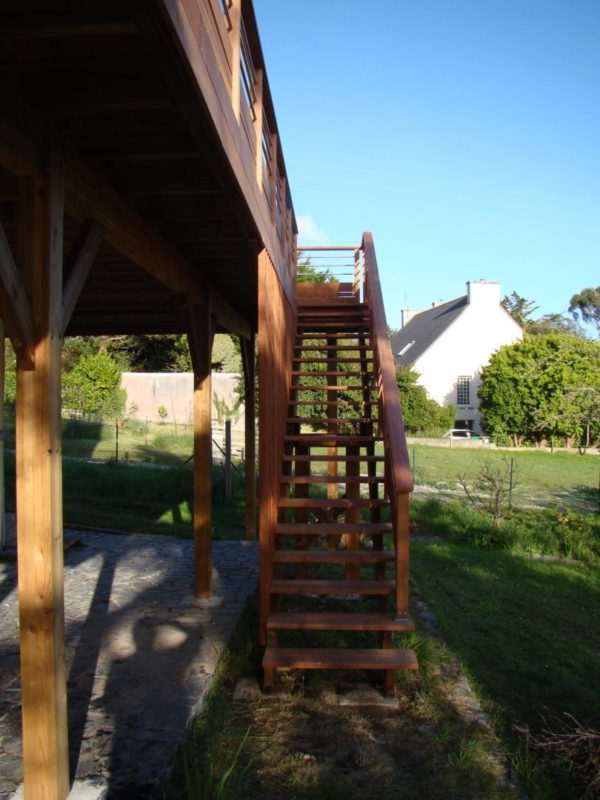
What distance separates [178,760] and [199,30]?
10.3 feet

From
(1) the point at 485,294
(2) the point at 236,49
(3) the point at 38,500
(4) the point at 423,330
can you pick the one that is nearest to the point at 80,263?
(3) the point at 38,500

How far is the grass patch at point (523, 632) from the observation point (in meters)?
3.77

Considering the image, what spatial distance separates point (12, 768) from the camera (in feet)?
9.66

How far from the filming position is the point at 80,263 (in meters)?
2.83

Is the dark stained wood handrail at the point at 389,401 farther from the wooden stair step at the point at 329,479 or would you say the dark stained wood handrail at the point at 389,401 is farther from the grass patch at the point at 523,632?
the grass patch at the point at 523,632

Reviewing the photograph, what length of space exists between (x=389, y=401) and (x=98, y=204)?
2.33 meters

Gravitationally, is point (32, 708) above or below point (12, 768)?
above

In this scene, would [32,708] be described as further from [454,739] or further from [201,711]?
[454,739]

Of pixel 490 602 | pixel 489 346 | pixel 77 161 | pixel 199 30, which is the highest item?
pixel 489 346

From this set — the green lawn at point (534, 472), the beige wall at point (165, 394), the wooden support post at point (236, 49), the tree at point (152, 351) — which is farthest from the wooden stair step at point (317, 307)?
the beige wall at point (165, 394)

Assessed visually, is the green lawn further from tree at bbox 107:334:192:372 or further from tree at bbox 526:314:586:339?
tree at bbox 526:314:586:339

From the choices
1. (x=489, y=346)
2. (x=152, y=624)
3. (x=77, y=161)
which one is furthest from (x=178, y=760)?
(x=489, y=346)

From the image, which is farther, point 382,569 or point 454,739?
point 382,569

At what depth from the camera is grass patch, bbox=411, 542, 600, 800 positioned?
3.77 metres
